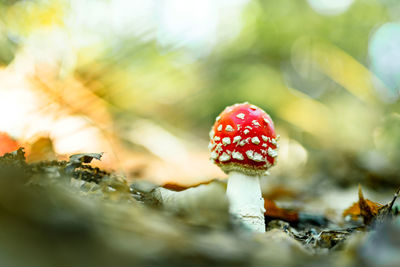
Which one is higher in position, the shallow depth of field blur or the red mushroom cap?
the shallow depth of field blur

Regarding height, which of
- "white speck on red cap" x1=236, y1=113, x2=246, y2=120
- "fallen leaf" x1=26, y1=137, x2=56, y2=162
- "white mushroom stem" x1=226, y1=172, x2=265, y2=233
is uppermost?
"white speck on red cap" x1=236, y1=113, x2=246, y2=120

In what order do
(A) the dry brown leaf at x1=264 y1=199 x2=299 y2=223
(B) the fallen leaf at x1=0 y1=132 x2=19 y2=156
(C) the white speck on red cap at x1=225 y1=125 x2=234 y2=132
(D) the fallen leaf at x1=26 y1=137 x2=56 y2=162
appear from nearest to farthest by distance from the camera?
(D) the fallen leaf at x1=26 y1=137 x2=56 y2=162 → (C) the white speck on red cap at x1=225 y1=125 x2=234 y2=132 → (B) the fallen leaf at x1=0 y1=132 x2=19 y2=156 → (A) the dry brown leaf at x1=264 y1=199 x2=299 y2=223

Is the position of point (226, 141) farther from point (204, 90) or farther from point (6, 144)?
point (204, 90)

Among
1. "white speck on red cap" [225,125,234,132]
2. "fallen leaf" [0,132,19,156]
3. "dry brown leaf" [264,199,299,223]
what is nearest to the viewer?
"white speck on red cap" [225,125,234,132]

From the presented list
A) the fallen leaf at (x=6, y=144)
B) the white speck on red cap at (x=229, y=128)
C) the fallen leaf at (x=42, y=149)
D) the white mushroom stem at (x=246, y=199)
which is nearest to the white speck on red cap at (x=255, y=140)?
the white speck on red cap at (x=229, y=128)

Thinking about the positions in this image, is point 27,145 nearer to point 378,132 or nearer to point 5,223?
point 5,223

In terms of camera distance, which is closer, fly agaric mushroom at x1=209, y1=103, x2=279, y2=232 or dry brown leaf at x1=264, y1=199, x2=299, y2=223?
fly agaric mushroom at x1=209, y1=103, x2=279, y2=232

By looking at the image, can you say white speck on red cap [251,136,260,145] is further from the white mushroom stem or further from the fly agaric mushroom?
the white mushroom stem

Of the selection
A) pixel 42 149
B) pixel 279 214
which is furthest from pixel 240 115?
pixel 42 149

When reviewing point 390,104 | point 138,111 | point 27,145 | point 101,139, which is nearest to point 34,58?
point 101,139

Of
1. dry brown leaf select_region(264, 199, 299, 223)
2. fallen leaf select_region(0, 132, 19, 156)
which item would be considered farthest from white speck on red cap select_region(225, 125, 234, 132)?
fallen leaf select_region(0, 132, 19, 156)
